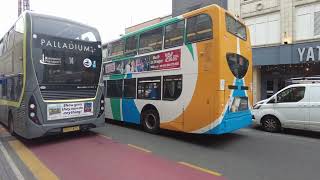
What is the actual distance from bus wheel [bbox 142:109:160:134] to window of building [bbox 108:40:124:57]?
305 centimetres

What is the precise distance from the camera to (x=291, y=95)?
10.7 meters

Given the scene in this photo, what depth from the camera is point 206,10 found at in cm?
836

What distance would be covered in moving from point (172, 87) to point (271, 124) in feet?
14.9

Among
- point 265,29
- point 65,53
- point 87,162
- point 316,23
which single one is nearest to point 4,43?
point 65,53

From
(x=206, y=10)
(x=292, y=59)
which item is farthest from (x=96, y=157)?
(x=292, y=59)

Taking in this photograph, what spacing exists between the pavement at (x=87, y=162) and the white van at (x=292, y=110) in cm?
576

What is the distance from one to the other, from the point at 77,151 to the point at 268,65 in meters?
15.5

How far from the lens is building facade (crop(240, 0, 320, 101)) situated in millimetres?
17312

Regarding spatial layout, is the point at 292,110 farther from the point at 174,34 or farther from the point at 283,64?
the point at 283,64

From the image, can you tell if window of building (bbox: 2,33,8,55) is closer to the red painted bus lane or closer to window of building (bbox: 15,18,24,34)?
window of building (bbox: 15,18,24,34)

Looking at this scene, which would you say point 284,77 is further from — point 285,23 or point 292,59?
point 285,23

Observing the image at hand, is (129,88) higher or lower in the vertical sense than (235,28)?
lower

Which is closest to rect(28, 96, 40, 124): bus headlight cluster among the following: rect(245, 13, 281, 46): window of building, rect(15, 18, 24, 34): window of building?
rect(15, 18, 24, 34): window of building

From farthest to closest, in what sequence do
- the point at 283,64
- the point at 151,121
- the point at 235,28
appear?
1. the point at 283,64
2. the point at 151,121
3. the point at 235,28
